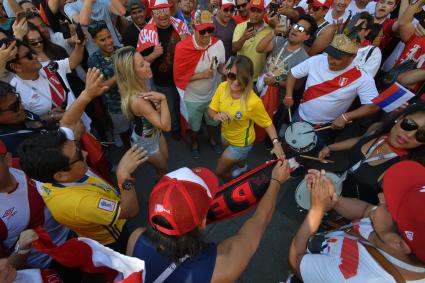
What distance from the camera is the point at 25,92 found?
2.95 meters

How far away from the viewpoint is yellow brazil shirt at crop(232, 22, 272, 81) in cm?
417

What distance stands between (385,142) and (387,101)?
75 cm

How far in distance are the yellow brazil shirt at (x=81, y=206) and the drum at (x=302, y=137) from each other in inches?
84.0

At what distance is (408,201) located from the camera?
133 centimetres

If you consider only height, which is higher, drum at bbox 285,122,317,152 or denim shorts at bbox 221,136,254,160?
drum at bbox 285,122,317,152

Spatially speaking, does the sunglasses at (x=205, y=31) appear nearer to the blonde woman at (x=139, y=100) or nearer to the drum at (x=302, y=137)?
the blonde woman at (x=139, y=100)

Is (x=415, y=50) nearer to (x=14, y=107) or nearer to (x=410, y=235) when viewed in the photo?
(x=410, y=235)

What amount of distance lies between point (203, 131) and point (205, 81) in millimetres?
1213

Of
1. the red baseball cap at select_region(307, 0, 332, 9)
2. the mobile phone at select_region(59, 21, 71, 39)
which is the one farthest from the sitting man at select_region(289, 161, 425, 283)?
the mobile phone at select_region(59, 21, 71, 39)

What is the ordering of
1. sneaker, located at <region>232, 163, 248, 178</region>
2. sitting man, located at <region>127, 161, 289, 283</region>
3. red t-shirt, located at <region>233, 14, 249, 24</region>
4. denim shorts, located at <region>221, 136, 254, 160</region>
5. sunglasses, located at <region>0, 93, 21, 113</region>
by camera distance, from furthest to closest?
red t-shirt, located at <region>233, 14, 249, 24</region>
sneaker, located at <region>232, 163, 248, 178</region>
denim shorts, located at <region>221, 136, 254, 160</region>
sunglasses, located at <region>0, 93, 21, 113</region>
sitting man, located at <region>127, 161, 289, 283</region>

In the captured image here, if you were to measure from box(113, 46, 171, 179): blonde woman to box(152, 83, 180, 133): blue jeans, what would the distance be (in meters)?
1.38

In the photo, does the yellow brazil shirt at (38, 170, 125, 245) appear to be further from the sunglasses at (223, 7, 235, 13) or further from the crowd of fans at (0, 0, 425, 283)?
the sunglasses at (223, 7, 235, 13)

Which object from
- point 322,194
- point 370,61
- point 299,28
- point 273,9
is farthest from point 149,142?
point 370,61

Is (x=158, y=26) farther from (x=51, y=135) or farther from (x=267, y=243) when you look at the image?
(x=267, y=243)
